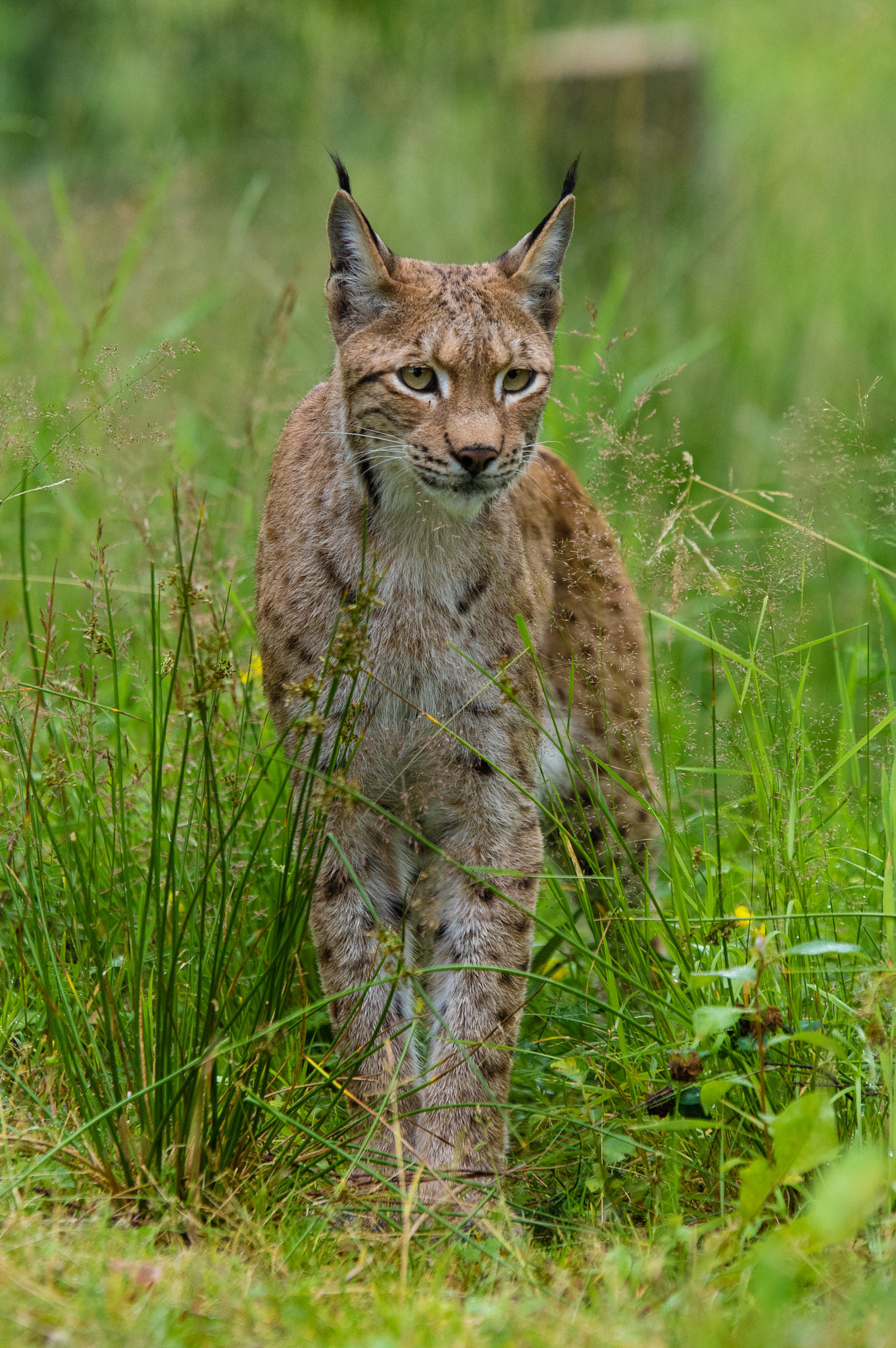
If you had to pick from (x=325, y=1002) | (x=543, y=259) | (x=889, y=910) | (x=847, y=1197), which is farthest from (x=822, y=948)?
(x=543, y=259)

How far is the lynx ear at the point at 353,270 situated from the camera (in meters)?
3.05

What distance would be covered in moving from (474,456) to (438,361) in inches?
11.0

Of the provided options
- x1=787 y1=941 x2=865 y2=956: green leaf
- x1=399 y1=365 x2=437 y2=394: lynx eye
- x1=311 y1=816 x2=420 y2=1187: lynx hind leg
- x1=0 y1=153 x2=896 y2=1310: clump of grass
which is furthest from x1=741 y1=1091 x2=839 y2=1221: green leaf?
x1=399 y1=365 x2=437 y2=394: lynx eye

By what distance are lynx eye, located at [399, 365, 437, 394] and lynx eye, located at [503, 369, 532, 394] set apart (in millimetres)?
182

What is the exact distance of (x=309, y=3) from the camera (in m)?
7.79

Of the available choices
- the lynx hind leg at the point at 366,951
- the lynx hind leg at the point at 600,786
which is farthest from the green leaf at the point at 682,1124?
the lynx hind leg at the point at 600,786

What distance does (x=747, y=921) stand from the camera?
8.59 ft

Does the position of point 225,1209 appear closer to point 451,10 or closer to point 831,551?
point 831,551

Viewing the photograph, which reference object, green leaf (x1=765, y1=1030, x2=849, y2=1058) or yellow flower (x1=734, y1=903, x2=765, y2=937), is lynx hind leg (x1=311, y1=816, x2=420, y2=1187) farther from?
green leaf (x1=765, y1=1030, x2=849, y2=1058)

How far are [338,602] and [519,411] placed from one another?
0.59 meters

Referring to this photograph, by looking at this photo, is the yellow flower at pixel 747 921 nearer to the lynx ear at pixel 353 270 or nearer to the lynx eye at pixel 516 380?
the lynx eye at pixel 516 380

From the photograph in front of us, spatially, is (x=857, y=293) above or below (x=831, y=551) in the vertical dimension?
above

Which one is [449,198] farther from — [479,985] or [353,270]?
[479,985]

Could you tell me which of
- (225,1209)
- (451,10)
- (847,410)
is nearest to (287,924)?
(225,1209)
